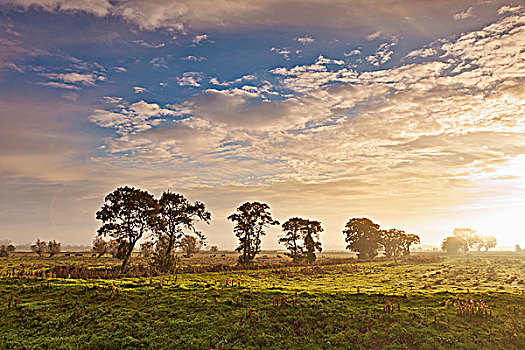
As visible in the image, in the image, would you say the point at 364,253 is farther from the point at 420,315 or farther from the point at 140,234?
the point at 420,315

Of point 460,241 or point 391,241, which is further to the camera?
point 460,241

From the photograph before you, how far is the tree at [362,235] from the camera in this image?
9175 centimetres

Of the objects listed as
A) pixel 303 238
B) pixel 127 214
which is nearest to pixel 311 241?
pixel 303 238

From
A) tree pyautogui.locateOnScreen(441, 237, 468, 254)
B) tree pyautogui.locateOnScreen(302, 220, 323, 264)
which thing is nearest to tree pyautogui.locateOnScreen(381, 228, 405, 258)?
tree pyautogui.locateOnScreen(302, 220, 323, 264)

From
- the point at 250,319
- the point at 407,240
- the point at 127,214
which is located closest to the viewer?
the point at 250,319

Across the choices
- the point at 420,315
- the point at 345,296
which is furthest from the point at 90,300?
the point at 420,315

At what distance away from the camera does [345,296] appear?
2533 centimetres

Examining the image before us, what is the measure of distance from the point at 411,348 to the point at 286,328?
710 centimetres

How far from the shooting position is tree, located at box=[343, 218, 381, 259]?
9175 centimetres

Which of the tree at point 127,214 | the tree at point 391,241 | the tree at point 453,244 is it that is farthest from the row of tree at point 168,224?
the tree at point 453,244

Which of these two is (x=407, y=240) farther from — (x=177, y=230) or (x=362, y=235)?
(x=177, y=230)

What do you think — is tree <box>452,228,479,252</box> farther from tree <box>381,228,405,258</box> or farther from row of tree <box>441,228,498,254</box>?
tree <box>381,228,405,258</box>

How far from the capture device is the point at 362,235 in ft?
303

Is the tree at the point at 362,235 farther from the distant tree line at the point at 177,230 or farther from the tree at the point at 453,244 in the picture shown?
the tree at the point at 453,244
